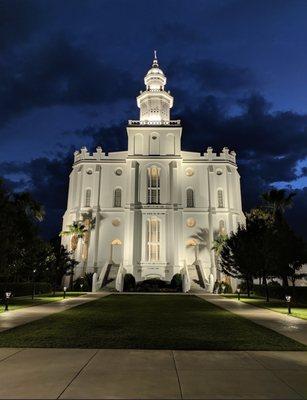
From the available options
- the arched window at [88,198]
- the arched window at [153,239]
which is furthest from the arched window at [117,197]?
the arched window at [153,239]

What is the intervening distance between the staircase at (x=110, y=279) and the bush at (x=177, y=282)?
787 cm

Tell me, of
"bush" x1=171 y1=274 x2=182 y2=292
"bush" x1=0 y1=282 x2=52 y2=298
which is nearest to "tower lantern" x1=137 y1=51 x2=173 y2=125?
"bush" x1=171 y1=274 x2=182 y2=292

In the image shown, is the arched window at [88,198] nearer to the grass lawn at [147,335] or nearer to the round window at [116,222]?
the round window at [116,222]

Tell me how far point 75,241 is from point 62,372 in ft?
165

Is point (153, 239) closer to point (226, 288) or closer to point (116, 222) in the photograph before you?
point (116, 222)

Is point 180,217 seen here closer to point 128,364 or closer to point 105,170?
point 105,170

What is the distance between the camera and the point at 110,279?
5312 centimetres

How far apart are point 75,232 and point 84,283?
8.24 m

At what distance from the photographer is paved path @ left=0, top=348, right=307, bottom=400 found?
5.82 meters

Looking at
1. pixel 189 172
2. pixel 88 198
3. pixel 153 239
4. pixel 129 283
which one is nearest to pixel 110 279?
pixel 129 283

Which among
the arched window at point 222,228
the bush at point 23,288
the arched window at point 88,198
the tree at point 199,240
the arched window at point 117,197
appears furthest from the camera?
the arched window at point 88,198

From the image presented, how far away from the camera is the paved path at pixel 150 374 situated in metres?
5.82

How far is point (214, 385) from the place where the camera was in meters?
6.30

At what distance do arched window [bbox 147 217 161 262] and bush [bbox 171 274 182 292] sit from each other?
4794 millimetres
